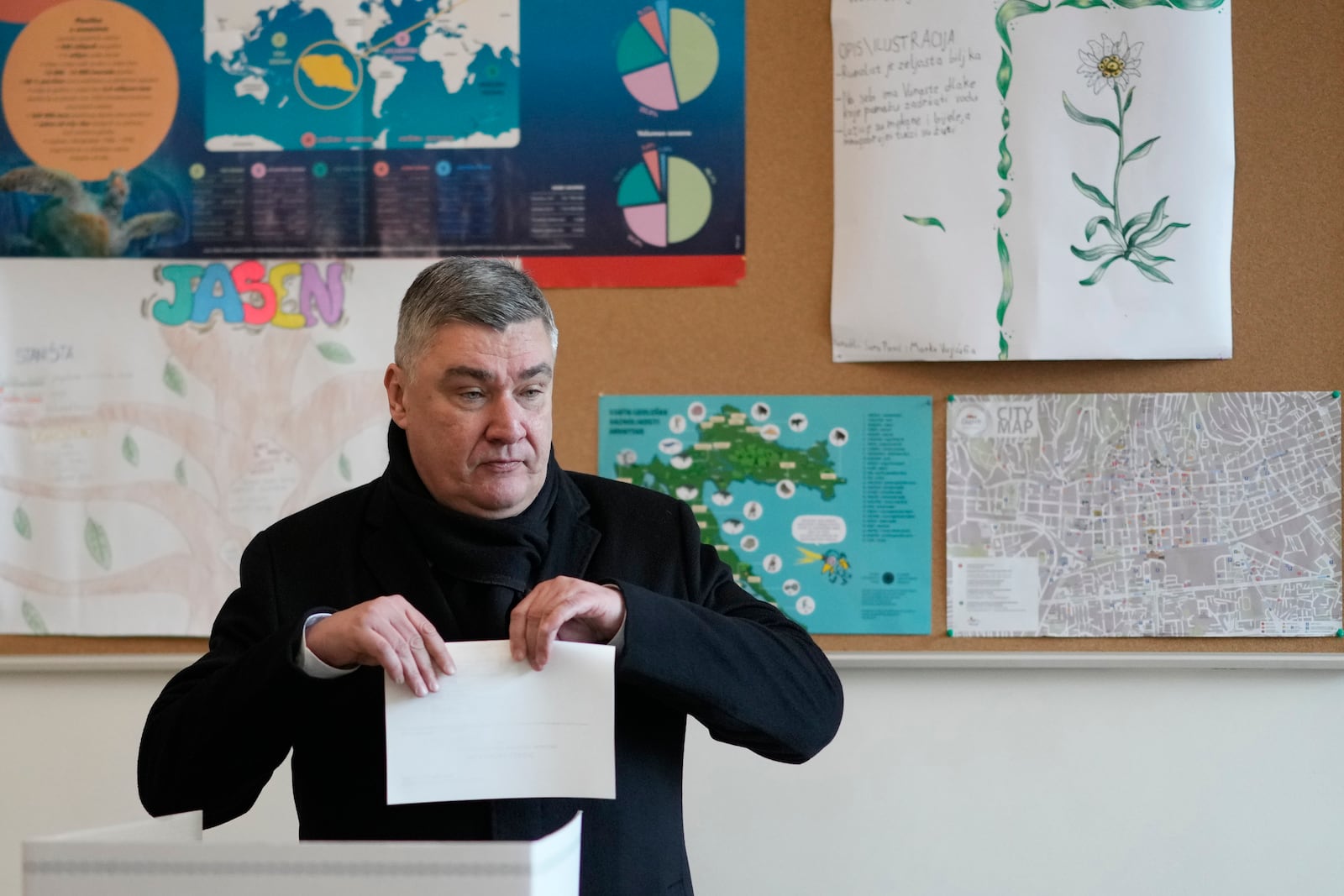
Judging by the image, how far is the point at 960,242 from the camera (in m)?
2.23

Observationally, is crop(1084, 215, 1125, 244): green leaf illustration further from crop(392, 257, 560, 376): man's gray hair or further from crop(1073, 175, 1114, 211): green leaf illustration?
crop(392, 257, 560, 376): man's gray hair

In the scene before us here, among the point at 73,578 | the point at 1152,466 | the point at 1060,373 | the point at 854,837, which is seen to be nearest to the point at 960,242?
the point at 1060,373

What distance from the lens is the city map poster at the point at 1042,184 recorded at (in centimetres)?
221

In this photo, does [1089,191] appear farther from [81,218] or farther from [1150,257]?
[81,218]

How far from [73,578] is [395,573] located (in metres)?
1.26

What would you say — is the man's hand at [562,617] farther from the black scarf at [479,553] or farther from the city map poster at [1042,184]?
the city map poster at [1042,184]

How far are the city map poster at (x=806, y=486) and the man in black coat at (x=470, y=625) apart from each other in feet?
2.67

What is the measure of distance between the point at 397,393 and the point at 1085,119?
1.45 m

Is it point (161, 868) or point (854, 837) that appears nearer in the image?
point (161, 868)

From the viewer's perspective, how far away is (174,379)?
7.57 ft

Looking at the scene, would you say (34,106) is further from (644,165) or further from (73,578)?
(644,165)

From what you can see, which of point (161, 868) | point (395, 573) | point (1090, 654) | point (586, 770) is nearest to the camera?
point (161, 868)

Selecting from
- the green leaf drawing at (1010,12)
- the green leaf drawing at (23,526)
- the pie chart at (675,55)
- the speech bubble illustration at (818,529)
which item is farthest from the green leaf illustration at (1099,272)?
the green leaf drawing at (23,526)

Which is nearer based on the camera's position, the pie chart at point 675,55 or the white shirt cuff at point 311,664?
the white shirt cuff at point 311,664
